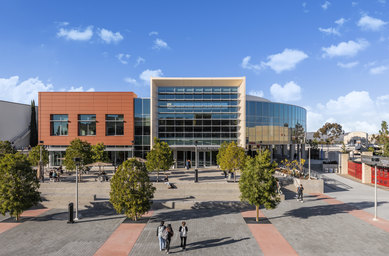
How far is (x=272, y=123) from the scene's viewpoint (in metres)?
50.2

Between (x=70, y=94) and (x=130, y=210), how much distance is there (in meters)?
35.8

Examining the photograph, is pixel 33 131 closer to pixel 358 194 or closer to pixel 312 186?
pixel 312 186

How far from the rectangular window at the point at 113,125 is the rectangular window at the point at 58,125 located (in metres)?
8.04

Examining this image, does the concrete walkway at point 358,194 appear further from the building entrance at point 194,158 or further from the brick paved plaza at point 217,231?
the building entrance at point 194,158

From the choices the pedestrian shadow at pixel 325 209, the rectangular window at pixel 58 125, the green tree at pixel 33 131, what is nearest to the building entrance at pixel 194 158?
the rectangular window at pixel 58 125

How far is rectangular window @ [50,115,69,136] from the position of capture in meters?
44.6

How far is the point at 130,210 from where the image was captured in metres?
16.6

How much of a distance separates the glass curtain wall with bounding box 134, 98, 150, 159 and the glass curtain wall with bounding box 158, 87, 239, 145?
2475 millimetres

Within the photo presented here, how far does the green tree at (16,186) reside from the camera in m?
16.5

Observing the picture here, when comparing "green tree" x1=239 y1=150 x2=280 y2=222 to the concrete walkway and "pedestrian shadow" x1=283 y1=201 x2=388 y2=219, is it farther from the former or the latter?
the concrete walkway

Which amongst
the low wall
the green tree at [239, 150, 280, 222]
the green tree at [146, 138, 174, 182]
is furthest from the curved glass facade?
the green tree at [239, 150, 280, 222]

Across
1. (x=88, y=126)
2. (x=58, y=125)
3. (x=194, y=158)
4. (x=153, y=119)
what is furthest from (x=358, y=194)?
(x=58, y=125)

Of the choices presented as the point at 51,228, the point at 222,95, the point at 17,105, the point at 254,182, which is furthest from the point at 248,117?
the point at 17,105

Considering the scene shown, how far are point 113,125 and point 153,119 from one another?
7.80 m
